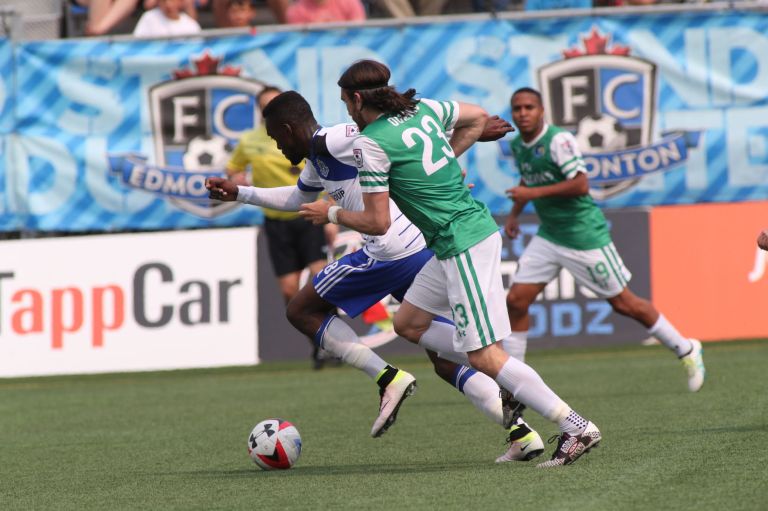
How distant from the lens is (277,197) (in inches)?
308

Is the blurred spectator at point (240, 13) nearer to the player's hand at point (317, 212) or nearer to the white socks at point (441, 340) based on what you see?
the white socks at point (441, 340)

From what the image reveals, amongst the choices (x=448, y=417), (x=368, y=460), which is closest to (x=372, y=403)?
(x=448, y=417)

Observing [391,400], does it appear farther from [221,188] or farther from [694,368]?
[694,368]

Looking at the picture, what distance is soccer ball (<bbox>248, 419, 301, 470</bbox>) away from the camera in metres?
7.25

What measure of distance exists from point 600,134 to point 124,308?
4980 millimetres

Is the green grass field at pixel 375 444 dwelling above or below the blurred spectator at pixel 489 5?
below

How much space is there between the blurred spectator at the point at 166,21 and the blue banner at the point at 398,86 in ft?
2.19

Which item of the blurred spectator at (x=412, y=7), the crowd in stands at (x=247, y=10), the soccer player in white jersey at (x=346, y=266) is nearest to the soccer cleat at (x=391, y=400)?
the soccer player in white jersey at (x=346, y=266)

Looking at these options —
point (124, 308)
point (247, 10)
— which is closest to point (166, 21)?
point (247, 10)

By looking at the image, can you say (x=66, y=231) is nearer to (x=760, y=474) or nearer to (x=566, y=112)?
(x=566, y=112)

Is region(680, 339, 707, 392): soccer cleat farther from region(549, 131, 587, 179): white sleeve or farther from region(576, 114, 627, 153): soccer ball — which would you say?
region(576, 114, 627, 153): soccer ball

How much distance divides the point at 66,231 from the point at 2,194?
2.39 ft

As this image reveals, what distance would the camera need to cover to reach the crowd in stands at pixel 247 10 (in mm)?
15273

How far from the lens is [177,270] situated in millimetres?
14047
